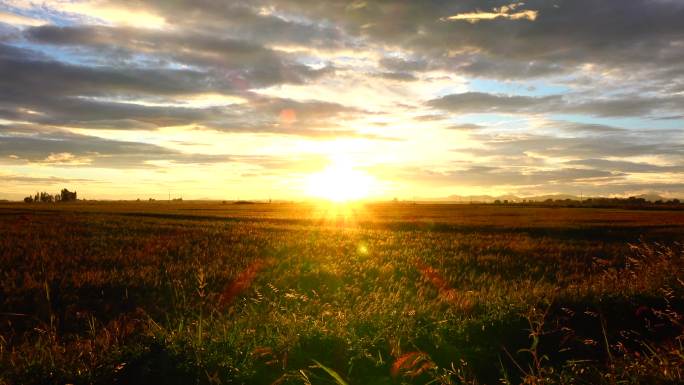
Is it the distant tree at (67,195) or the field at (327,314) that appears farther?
the distant tree at (67,195)

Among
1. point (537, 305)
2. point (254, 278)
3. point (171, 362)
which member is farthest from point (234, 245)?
point (171, 362)

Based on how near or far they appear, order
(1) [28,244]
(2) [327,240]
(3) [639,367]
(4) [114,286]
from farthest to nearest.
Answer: (2) [327,240], (1) [28,244], (4) [114,286], (3) [639,367]

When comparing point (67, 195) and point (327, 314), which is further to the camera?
point (67, 195)

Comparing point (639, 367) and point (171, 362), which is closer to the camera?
point (639, 367)

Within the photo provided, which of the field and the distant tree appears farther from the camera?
the distant tree

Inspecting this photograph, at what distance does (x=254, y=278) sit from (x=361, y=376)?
8297mm

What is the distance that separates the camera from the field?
15.4 feet

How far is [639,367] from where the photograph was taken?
4379mm

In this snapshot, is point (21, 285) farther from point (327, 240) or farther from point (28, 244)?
point (327, 240)

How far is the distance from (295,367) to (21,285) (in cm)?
939

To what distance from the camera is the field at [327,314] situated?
4691 mm

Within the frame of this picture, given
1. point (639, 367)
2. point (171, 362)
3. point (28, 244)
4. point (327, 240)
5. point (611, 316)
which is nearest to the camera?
point (639, 367)

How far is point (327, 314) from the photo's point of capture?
6.65 metres

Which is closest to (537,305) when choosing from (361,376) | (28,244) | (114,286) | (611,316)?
(611,316)
